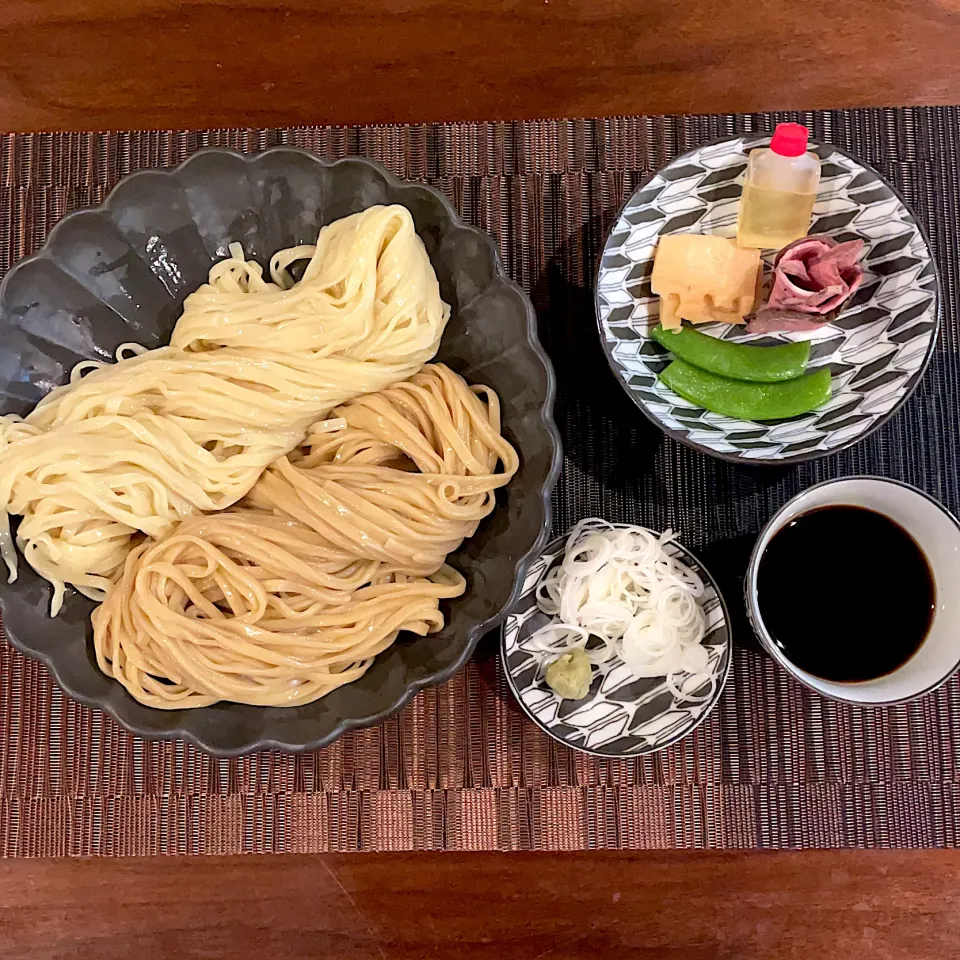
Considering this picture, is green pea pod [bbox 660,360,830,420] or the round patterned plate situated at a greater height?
green pea pod [bbox 660,360,830,420]

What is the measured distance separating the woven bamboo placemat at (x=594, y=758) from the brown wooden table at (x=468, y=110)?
2.7 inches

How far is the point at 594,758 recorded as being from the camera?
5.50 feet

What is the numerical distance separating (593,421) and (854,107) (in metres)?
0.89

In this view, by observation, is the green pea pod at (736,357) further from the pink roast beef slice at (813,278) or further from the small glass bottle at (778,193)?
the small glass bottle at (778,193)

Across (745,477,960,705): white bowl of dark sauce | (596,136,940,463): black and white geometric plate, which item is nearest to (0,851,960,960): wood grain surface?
(745,477,960,705): white bowl of dark sauce

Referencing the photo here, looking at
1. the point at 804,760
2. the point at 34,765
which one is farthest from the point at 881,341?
the point at 34,765

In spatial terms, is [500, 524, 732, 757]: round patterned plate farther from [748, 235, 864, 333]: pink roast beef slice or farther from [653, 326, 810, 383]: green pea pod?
[748, 235, 864, 333]: pink roast beef slice

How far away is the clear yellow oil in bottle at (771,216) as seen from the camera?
152 cm

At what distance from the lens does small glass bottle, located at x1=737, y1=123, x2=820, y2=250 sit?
150 centimetres

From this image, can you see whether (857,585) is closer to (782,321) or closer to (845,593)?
(845,593)

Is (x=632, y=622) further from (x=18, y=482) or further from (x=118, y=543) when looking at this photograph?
(x=18, y=482)

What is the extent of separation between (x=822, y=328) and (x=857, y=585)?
0.50 meters

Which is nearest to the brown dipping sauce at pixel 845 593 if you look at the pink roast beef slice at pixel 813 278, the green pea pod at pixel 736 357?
the green pea pod at pixel 736 357

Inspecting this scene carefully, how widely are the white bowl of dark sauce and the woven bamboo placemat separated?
0.13 metres
